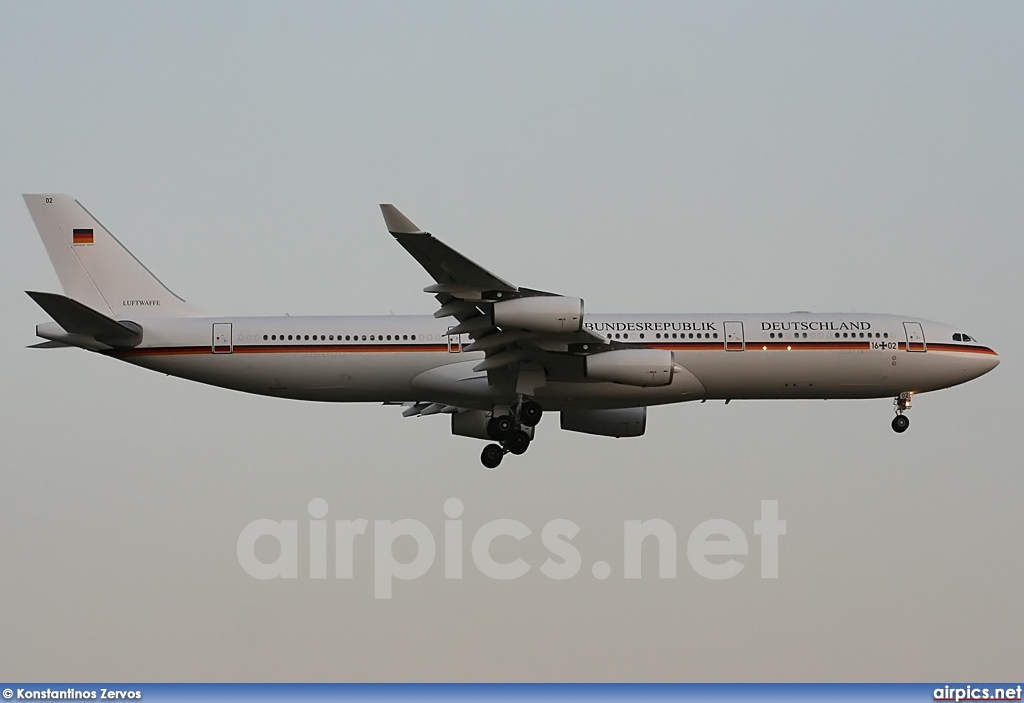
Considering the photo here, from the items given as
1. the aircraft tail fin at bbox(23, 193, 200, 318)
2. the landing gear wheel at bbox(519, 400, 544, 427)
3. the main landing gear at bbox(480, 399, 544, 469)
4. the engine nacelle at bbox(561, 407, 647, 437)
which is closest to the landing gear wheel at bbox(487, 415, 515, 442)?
the main landing gear at bbox(480, 399, 544, 469)

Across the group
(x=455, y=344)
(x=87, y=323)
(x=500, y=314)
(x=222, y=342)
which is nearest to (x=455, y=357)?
(x=455, y=344)

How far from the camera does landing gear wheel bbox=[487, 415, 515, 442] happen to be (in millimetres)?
43312

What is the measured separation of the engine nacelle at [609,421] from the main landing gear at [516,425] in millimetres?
2780

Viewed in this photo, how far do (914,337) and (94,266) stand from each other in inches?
964

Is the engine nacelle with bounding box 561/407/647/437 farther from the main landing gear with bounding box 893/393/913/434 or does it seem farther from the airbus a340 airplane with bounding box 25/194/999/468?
the main landing gear with bounding box 893/393/913/434

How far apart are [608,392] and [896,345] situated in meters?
8.84

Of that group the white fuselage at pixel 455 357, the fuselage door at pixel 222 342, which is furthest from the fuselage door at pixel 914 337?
the fuselage door at pixel 222 342

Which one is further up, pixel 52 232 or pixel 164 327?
pixel 52 232

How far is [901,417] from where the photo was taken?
150ft

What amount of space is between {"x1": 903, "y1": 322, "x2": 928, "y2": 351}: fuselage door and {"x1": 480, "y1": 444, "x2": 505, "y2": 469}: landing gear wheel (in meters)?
12.3

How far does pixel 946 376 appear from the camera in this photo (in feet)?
147

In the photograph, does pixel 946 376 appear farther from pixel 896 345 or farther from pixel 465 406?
pixel 465 406

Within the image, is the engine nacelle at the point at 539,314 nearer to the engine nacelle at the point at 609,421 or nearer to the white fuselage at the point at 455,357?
the white fuselage at the point at 455,357

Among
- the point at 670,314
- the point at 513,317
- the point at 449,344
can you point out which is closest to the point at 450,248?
the point at 513,317
